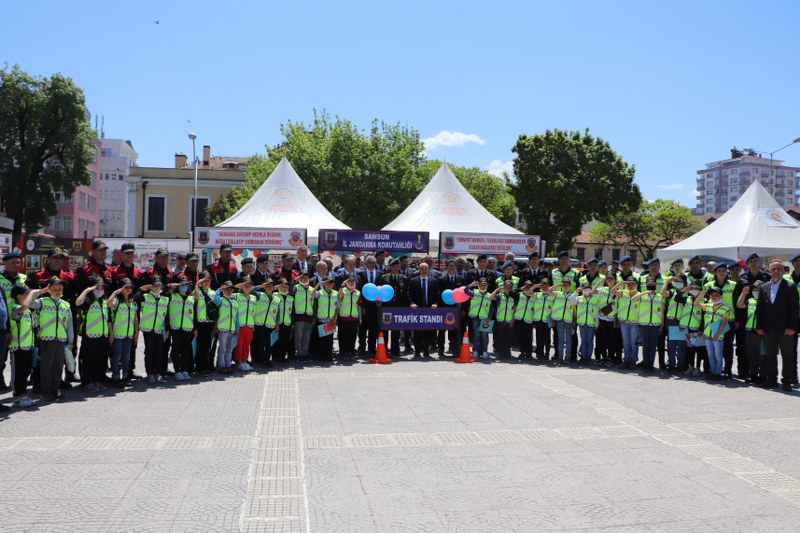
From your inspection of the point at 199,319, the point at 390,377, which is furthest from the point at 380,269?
the point at 199,319

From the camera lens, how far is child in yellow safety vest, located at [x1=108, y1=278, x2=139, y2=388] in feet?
31.5

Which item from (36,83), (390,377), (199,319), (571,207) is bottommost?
(390,377)

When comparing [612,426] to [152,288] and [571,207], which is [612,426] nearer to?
[152,288]

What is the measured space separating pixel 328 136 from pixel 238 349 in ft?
109

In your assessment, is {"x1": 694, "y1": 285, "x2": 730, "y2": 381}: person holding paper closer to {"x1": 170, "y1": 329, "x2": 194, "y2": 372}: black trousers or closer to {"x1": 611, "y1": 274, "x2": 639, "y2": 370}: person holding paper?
{"x1": 611, "y1": 274, "x2": 639, "y2": 370}: person holding paper

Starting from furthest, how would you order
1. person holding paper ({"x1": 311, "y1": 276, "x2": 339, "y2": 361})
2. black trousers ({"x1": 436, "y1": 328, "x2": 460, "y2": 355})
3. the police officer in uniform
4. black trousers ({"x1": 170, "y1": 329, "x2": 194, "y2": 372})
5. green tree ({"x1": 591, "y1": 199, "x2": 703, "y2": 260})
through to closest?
green tree ({"x1": 591, "y1": 199, "x2": 703, "y2": 260}), black trousers ({"x1": 436, "y1": 328, "x2": 460, "y2": 355}), person holding paper ({"x1": 311, "y1": 276, "x2": 339, "y2": 361}), the police officer in uniform, black trousers ({"x1": 170, "y1": 329, "x2": 194, "y2": 372})

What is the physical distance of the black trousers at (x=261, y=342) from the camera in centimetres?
1195

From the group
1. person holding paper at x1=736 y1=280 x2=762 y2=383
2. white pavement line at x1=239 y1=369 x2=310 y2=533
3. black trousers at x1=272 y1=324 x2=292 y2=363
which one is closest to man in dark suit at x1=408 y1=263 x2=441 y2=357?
black trousers at x1=272 y1=324 x2=292 y2=363

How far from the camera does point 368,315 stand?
13.5 m

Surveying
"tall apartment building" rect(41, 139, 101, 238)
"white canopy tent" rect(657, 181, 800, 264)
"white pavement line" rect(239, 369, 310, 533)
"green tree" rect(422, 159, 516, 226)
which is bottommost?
"white pavement line" rect(239, 369, 310, 533)

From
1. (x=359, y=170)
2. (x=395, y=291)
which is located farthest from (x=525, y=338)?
(x=359, y=170)

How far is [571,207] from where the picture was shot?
45.9m

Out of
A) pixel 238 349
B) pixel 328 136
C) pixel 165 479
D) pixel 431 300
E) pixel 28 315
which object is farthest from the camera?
pixel 328 136

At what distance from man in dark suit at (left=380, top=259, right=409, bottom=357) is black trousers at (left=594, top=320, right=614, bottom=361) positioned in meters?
3.83
